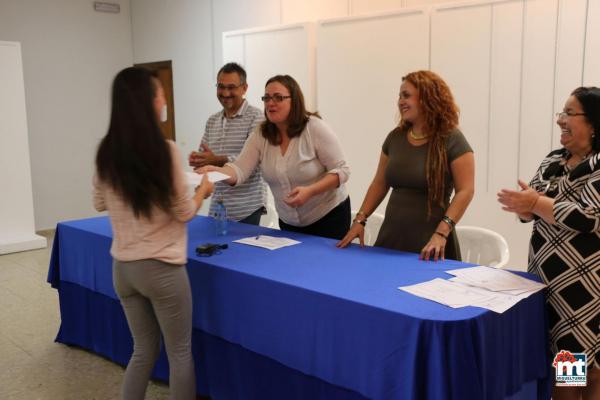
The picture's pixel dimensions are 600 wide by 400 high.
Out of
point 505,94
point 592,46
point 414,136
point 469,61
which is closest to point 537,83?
point 505,94

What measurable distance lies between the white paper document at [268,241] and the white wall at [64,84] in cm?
474

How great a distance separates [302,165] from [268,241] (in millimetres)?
403

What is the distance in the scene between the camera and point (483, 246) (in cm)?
277

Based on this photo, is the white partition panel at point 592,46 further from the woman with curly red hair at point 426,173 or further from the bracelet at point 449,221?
the bracelet at point 449,221

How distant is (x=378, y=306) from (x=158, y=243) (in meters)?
0.77

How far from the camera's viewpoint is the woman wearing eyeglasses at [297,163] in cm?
258

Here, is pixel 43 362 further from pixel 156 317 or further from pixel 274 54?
pixel 274 54

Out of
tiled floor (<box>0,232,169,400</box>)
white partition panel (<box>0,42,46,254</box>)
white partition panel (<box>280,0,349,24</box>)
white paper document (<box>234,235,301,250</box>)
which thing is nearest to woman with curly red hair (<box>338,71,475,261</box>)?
white paper document (<box>234,235,301,250</box>)

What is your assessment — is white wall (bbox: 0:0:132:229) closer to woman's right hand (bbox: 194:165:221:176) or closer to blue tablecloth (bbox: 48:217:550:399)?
woman's right hand (bbox: 194:165:221:176)

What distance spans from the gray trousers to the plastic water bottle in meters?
0.74

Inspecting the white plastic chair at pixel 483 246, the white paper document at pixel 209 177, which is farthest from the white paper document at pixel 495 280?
the white paper document at pixel 209 177

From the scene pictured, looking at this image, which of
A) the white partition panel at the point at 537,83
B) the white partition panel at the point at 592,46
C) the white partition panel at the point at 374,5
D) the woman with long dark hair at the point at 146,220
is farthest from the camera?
the white partition panel at the point at 374,5

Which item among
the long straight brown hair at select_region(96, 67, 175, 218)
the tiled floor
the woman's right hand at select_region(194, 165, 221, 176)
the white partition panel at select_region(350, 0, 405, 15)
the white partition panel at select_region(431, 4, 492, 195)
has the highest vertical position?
the white partition panel at select_region(350, 0, 405, 15)

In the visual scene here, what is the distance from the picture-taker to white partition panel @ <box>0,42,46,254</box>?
5.58 meters
